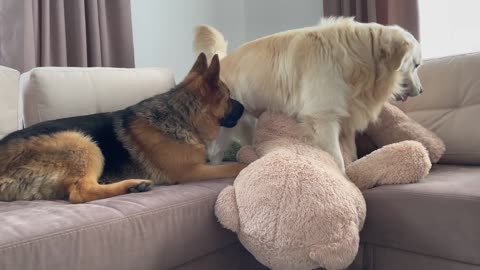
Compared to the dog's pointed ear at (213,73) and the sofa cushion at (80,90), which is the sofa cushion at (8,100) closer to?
the sofa cushion at (80,90)

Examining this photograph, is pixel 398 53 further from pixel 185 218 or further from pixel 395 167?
pixel 185 218

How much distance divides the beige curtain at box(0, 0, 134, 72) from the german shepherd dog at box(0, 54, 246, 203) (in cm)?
89

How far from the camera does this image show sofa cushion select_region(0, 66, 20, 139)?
184 centimetres

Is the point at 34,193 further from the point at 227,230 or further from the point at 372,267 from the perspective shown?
the point at 372,267

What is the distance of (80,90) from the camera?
6.44 ft

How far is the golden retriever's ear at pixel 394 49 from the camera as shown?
172cm

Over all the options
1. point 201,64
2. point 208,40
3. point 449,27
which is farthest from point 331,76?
point 449,27

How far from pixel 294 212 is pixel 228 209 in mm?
240

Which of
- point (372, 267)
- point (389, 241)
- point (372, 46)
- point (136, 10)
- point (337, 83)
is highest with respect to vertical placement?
point (136, 10)

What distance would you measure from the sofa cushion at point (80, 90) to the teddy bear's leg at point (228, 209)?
0.90 metres

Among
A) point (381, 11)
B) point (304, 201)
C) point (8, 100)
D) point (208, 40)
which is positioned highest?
point (381, 11)

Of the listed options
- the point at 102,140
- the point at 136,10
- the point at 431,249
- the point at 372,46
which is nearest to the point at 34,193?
the point at 102,140

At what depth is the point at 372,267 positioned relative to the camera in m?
1.50

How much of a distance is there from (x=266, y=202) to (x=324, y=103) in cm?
63
